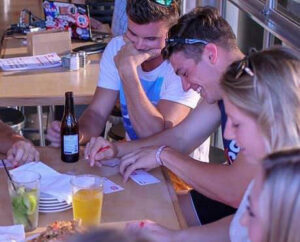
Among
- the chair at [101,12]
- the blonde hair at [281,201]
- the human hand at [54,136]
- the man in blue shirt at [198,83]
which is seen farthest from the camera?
the chair at [101,12]

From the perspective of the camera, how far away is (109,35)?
Answer: 386cm

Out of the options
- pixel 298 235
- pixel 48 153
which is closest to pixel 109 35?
pixel 48 153

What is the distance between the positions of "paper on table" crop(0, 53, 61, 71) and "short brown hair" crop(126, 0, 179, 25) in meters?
0.99

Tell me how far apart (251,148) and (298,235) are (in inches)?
20.5

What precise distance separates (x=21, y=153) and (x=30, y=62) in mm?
1384

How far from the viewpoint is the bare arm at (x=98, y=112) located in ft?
7.93

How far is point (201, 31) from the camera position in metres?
1.90

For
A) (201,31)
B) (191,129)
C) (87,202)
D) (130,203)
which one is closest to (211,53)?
(201,31)

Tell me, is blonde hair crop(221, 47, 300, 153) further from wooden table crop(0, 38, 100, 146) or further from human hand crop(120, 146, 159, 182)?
wooden table crop(0, 38, 100, 146)

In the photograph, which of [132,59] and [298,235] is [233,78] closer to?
[298,235]

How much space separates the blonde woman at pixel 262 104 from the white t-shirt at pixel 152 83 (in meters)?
0.91

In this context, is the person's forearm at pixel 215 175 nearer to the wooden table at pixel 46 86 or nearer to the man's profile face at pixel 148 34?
the man's profile face at pixel 148 34

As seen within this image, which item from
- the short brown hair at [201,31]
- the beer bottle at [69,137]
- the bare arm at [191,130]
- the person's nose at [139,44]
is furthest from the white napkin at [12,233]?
the person's nose at [139,44]

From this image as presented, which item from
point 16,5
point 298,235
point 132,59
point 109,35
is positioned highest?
point 298,235
